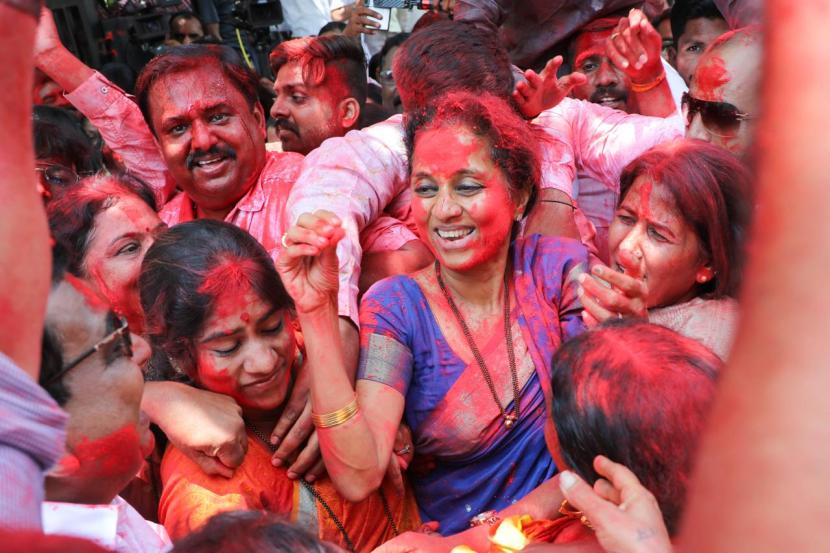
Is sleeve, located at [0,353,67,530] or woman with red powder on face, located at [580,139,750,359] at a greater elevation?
sleeve, located at [0,353,67,530]

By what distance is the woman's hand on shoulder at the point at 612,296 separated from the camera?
2.23m

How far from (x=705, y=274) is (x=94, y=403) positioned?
68.9 inches

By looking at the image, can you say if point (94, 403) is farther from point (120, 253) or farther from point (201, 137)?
point (201, 137)

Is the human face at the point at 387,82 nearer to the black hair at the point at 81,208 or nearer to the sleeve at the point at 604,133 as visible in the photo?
the sleeve at the point at 604,133

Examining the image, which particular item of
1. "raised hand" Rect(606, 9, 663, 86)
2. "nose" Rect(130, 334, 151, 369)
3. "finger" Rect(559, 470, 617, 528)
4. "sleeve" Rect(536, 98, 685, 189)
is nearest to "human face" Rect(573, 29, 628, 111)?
"sleeve" Rect(536, 98, 685, 189)

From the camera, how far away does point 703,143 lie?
8.73ft

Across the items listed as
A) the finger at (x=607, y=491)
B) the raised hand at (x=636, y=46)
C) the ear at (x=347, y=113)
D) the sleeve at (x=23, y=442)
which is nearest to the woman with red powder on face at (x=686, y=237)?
the raised hand at (x=636, y=46)

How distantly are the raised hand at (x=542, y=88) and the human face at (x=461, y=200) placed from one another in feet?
1.36

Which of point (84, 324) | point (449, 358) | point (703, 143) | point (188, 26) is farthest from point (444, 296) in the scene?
point (188, 26)

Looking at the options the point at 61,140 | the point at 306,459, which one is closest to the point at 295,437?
the point at 306,459

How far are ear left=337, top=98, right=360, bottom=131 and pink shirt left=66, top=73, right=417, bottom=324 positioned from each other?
42cm

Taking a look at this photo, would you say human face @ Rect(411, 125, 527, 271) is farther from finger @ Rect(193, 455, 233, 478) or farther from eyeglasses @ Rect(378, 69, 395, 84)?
eyeglasses @ Rect(378, 69, 395, 84)

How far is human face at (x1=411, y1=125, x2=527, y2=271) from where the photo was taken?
8.72 ft

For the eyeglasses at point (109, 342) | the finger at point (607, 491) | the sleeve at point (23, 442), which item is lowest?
the finger at point (607, 491)
